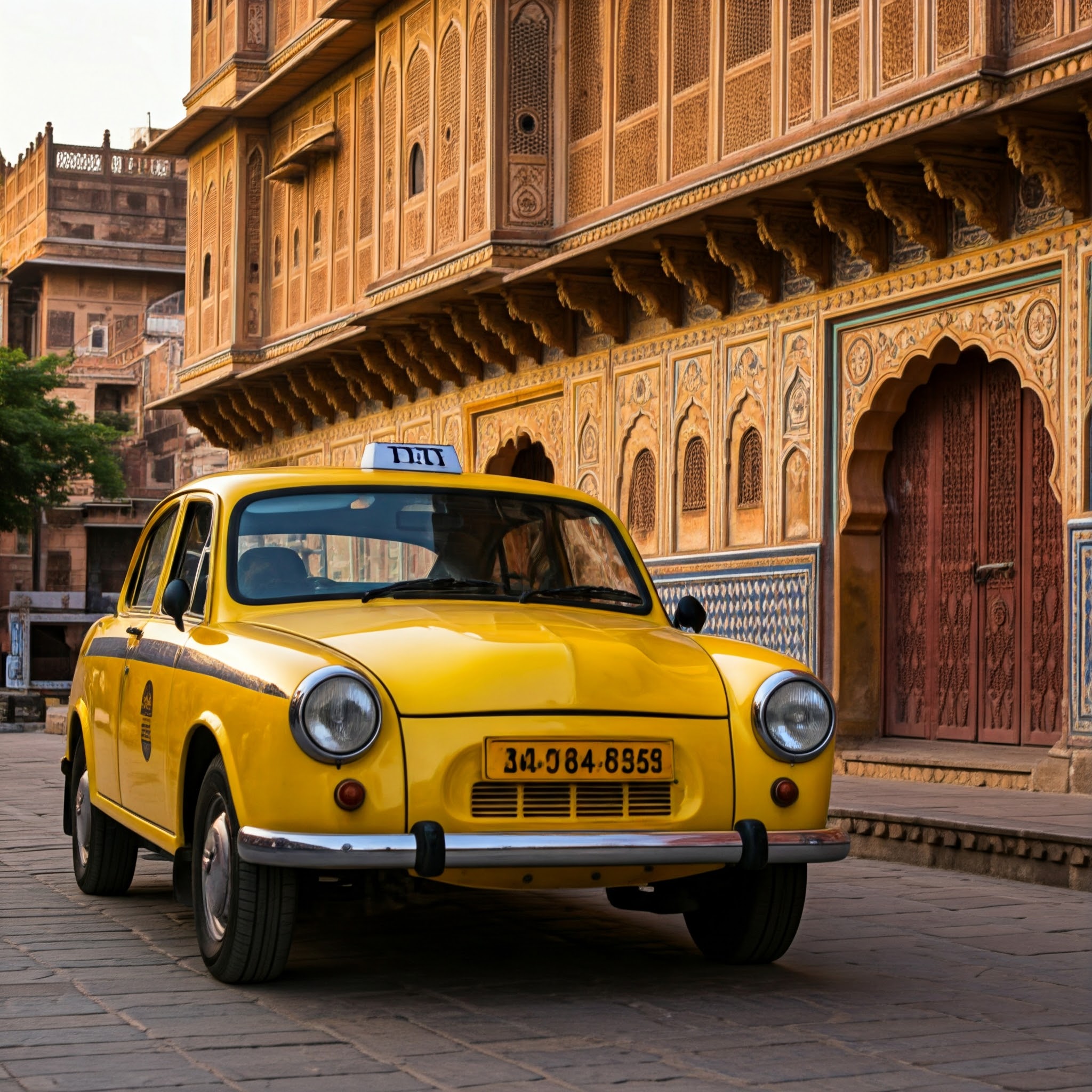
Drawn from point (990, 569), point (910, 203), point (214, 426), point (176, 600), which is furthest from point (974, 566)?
point (214, 426)

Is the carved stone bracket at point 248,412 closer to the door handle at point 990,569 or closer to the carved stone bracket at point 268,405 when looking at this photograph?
the carved stone bracket at point 268,405

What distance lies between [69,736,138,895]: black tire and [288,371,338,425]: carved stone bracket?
1627 centimetres

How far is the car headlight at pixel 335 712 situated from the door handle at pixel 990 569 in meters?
8.59

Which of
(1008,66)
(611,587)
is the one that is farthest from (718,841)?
(1008,66)

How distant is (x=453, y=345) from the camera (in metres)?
19.9

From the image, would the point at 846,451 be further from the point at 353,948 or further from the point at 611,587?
the point at 353,948

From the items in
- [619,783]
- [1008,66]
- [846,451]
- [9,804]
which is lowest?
[9,804]

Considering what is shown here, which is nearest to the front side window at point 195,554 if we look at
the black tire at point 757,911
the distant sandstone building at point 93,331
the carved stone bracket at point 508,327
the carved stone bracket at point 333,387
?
the black tire at point 757,911

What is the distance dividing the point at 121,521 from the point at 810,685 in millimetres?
56157

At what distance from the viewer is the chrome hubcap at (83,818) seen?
766 centimetres

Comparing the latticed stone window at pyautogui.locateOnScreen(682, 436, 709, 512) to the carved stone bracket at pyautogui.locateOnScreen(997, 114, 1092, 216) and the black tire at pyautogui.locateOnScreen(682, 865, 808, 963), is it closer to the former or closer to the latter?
the carved stone bracket at pyautogui.locateOnScreen(997, 114, 1092, 216)

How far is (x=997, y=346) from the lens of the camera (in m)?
12.2

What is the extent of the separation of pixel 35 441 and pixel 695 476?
36.3 meters

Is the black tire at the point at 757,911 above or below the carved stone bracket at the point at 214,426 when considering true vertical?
below
